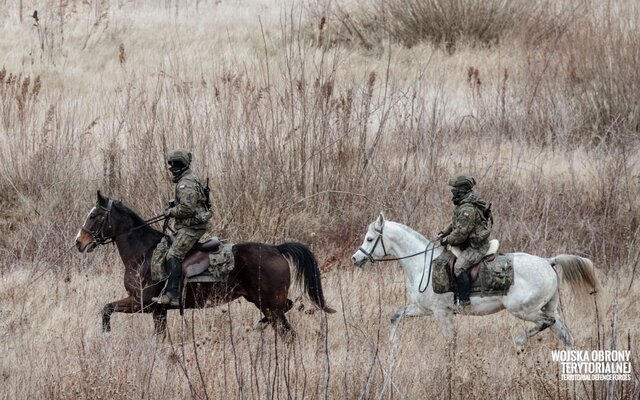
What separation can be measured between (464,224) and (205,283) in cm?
228

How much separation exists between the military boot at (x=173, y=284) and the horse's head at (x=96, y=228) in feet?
2.16

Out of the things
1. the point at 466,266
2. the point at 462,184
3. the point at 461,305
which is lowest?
the point at 461,305

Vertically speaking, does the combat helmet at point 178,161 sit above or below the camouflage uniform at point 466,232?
above

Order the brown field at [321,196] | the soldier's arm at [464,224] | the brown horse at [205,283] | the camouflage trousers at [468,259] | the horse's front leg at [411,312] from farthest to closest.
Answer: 1. the horse's front leg at [411,312]
2. the brown horse at [205,283]
3. the camouflage trousers at [468,259]
4. the soldier's arm at [464,224]
5. the brown field at [321,196]

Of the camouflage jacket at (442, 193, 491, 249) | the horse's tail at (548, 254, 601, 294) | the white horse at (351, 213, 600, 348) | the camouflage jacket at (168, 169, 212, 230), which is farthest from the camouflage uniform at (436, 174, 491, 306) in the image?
the camouflage jacket at (168, 169, 212, 230)

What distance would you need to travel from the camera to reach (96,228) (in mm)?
8688

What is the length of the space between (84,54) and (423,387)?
13765 mm

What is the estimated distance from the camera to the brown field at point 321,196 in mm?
7281

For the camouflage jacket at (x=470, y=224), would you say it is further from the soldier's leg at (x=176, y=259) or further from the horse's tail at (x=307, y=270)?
the soldier's leg at (x=176, y=259)

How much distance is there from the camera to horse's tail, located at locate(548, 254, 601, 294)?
862 cm

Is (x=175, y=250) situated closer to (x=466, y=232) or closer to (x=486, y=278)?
(x=466, y=232)

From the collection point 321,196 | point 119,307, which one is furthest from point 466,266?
point 321,196

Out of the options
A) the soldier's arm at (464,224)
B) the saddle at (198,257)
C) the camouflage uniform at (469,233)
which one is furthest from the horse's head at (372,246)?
the saddle at (198,257)

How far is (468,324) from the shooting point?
9.42 m
